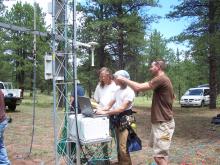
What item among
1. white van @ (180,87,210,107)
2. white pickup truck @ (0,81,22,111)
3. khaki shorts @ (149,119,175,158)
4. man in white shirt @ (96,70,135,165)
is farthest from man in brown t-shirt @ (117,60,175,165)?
white van @ (180,87,210,107)

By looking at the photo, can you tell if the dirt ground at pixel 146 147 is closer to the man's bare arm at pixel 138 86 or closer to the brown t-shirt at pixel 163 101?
the brown t-shirt at pixel 163 101

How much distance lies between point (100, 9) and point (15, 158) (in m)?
23.7

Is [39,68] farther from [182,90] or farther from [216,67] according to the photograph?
[216,67]

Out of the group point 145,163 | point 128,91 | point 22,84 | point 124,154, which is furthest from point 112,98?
point 22,84

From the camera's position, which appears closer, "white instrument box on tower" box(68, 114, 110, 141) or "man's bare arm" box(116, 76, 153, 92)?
"man's bare arm" box(116, 76, 153, 92)

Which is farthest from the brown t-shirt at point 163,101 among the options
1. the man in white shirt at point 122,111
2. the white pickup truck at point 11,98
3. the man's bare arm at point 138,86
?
the white pickup truck at point 11,98

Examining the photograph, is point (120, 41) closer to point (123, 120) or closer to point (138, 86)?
point (123, 120)

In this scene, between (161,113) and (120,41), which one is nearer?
(161,113)

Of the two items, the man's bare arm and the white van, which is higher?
the man's bare arm

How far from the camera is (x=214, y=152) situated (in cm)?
926

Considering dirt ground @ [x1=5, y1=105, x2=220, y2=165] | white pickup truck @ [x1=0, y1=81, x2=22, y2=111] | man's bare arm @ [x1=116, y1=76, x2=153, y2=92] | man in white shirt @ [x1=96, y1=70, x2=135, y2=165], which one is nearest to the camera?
man's bare arm @ [x1=116, y1=76, x2=153, y2=92]

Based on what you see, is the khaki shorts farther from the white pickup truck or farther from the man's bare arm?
the white pickup truck

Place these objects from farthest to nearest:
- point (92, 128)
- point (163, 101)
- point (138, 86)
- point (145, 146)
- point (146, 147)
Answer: point (145, 146), point (146, 147), point (92, 128), point (163, 101), point (138, 86)

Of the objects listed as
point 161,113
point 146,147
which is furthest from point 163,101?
point 146,147
